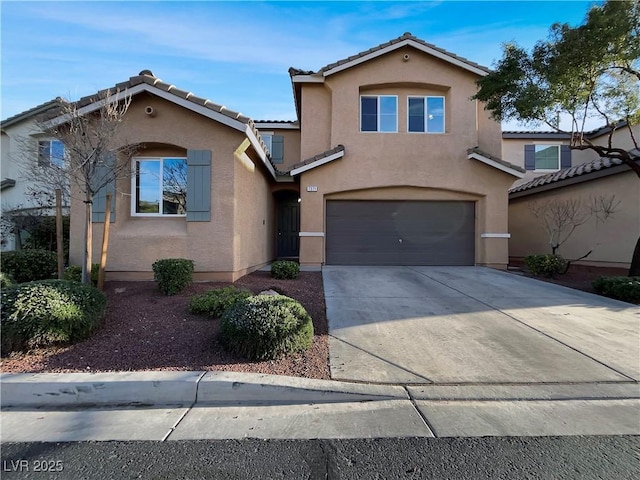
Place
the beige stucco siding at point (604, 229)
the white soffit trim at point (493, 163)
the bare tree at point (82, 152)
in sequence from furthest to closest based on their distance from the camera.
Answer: the white soffit trim at point (493, 163) → the beige stucco siding at point (604, 229) → the bare tree at point (82, 152)

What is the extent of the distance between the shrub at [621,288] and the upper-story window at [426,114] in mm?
6973

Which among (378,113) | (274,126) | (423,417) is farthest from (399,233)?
(423,417)

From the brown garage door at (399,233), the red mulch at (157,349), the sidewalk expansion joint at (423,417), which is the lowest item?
the sidewalk expansion joint at (423,417)

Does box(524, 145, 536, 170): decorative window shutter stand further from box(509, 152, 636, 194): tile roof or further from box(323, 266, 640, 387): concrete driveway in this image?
box(323, 266, 640, 387): concrete driveway

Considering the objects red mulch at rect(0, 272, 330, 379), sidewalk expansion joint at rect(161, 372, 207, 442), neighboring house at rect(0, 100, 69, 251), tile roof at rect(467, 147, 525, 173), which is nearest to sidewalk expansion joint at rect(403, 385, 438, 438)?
red mulch at rect(0, 272, 330, 379)

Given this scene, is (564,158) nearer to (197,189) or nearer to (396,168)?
(396,168)

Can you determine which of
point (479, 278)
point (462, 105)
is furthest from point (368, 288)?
point (462, 105)

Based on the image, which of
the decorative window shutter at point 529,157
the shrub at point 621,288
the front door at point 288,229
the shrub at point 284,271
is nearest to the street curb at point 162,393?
the shrub at point 284,271

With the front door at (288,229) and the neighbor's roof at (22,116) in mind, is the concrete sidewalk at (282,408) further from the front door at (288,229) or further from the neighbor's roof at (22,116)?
the neighbor's roof at (22,116)

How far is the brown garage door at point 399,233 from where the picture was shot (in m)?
12.6

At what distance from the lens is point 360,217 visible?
12711 mm

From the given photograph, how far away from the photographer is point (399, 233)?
1267cm

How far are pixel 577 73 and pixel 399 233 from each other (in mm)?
6487

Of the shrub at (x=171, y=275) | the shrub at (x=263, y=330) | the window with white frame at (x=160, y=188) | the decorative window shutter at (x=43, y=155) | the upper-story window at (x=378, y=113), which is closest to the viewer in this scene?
the shrub at (x=263, y=330)
